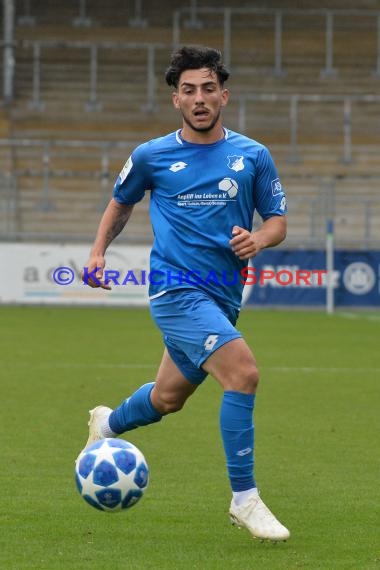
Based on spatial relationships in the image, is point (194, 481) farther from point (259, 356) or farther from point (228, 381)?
point (259, 356)

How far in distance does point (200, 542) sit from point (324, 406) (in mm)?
5455

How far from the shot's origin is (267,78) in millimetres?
31953

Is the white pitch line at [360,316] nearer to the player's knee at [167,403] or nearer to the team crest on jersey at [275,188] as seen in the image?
the player's knee at [167,403]

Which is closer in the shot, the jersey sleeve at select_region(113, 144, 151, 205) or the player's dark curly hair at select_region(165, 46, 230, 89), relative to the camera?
the player's dark curly hair at select_region(165, 46, 230, 89)

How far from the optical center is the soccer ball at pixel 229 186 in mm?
6234

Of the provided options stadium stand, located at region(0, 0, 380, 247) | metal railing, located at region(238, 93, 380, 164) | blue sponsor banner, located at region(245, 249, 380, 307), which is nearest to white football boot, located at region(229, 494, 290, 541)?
blue sponsor banner, located at region(245, 249, 380, 307)

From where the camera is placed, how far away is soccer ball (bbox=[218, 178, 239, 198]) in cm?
623

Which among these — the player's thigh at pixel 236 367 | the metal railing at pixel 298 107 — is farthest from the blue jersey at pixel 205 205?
the metal railing at pixel 298 107

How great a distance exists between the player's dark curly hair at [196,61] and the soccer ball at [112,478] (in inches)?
72.1

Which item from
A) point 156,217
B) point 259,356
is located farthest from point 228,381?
point 259,356

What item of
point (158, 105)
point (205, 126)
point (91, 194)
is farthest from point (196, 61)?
point (158, 105)

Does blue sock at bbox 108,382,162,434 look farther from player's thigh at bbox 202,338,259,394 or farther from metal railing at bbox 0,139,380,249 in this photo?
metal railing at bbox 0,139,380,249

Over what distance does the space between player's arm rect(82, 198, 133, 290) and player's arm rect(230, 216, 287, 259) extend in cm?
77

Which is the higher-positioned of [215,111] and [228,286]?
[215,111]
